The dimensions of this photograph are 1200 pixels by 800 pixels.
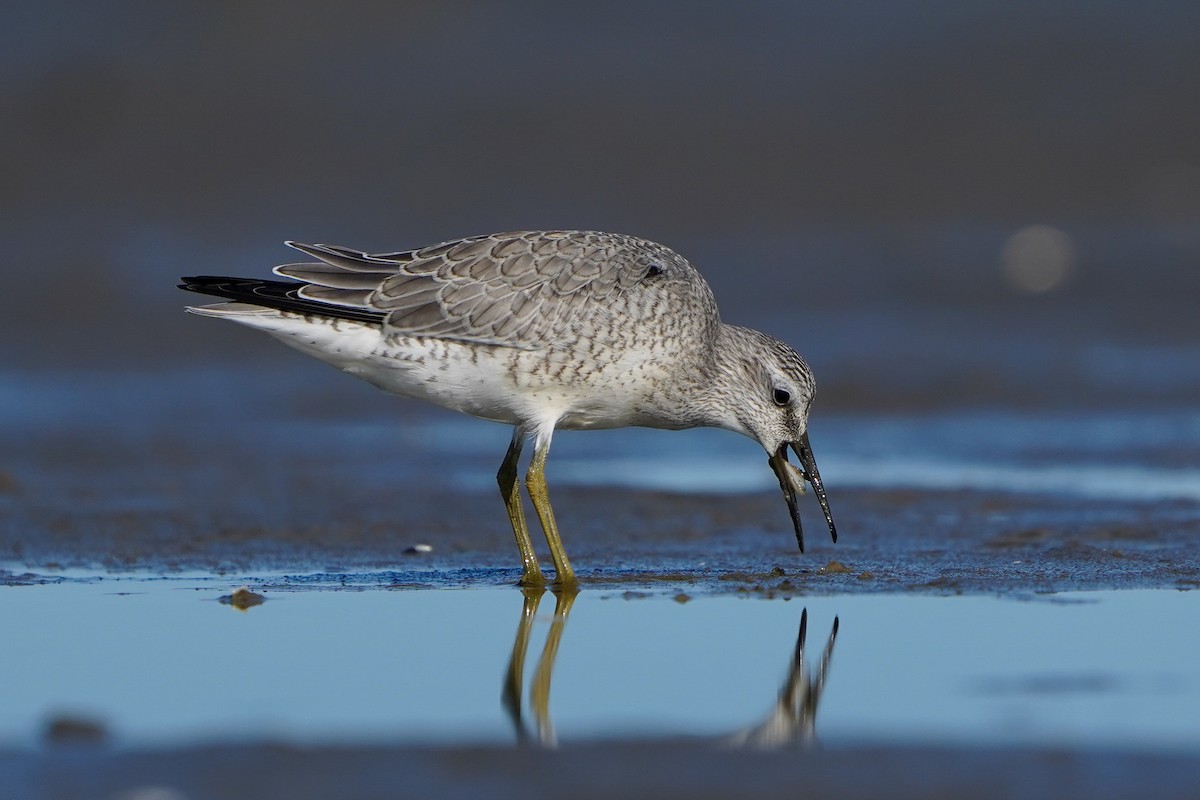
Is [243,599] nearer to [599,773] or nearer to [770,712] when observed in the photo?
[770,712]

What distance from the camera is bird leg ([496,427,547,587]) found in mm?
8547

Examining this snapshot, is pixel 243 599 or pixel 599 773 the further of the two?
pixel 243 599

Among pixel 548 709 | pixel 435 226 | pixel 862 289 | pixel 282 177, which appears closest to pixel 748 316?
pixel 862 289

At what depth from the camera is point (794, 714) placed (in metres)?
5.98

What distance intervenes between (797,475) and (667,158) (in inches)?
472

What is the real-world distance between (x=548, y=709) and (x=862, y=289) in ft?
40.1

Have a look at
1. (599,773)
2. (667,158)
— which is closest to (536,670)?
(599,773)

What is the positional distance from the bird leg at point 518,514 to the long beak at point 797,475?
4.39 ft

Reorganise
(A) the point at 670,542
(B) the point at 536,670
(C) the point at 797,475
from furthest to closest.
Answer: (A) the point at 670,542, (C) the point at 797,475, (B) the point at 536,670

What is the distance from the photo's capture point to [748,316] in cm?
1681

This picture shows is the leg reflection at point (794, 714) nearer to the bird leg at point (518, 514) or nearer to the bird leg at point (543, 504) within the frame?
the bird leg at point (543, 504)

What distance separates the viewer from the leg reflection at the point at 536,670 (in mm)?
5820

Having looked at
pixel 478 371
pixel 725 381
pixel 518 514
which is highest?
pixel 725 381

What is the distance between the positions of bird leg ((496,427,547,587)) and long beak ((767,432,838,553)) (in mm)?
1339
